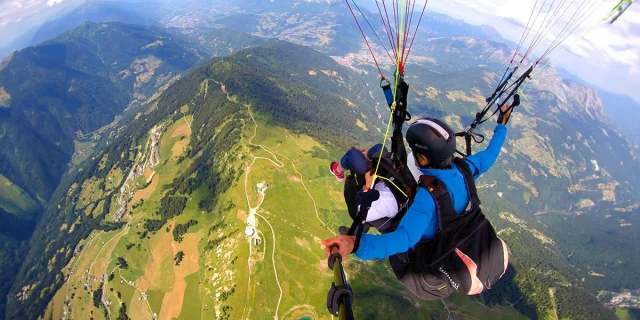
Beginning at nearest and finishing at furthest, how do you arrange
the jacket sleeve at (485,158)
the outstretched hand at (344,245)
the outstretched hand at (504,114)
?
the outstretched hand at (344,245)
the jacket sleeve at (485,158)
the outstretched hand at (504,114)

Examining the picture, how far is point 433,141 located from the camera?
584 centimetres

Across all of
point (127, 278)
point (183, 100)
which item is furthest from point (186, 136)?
point (127, 278)

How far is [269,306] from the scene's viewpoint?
222ft

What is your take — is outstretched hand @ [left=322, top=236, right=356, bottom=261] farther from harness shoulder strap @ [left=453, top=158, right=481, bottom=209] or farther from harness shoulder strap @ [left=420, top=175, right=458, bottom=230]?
harness shoulder strap @ [left=453, top=158, right=481, bottom=209]

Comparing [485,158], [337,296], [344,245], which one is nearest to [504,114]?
[485,158]

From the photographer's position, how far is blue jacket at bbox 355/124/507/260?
15.3ft

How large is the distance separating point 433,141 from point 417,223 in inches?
70.7

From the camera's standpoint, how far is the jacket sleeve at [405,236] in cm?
464

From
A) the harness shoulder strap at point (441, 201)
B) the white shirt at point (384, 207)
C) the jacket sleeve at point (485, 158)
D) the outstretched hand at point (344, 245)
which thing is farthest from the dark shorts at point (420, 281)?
the jacket sleeve at point (485, 158)

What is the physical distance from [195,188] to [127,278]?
3824cm

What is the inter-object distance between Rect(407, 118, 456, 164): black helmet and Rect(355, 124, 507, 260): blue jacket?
321 mm

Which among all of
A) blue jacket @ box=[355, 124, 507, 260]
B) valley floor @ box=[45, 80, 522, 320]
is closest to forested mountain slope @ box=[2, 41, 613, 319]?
valley floor @ box=[45, 80, 522, 320]

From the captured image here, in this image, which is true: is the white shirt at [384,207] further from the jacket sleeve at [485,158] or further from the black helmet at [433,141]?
the jacket sleeve at [485,158]

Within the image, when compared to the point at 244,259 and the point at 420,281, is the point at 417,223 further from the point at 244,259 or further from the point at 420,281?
the point at 244,259
